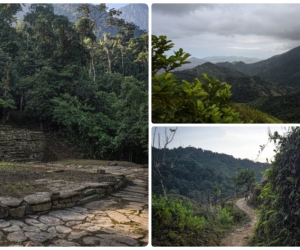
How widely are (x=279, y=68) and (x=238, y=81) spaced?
0.26 m

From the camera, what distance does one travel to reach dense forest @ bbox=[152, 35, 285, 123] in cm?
192

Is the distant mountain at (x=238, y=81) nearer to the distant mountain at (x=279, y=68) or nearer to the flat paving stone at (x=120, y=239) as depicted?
the distant mountain at (x=279, y=68)

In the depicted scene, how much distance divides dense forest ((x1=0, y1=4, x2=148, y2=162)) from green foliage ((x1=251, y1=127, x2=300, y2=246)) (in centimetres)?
375

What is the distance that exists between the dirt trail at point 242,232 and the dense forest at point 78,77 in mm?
3668

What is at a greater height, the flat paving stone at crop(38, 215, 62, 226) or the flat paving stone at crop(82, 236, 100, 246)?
the flat paving stone at crop(38, 215, 62, 226)

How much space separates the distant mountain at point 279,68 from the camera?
2.10 meters

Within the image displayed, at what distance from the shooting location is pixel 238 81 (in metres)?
2.12

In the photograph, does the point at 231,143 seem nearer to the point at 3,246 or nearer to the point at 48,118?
the point at 3,246

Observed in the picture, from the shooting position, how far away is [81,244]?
2289 millimetres

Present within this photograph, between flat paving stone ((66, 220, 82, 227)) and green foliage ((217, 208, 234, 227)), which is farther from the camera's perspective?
flat paving stone ((66, 220, 82, 227))

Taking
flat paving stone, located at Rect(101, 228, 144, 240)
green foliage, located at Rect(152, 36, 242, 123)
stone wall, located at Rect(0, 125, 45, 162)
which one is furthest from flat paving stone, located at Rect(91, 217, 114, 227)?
stone wall, located at Rect(0, 125, 45, 162)

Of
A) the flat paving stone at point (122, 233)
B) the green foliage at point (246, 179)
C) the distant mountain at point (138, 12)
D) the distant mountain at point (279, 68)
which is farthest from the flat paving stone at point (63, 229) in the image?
the distant mountain at point (138, 12)

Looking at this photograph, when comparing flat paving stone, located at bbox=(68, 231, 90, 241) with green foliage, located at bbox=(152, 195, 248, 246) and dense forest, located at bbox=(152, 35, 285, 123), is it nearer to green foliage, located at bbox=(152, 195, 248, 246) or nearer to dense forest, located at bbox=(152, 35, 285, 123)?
green foliage, located at bbox=(152, 195, 248, 246)

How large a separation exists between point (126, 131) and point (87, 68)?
2907 mm
